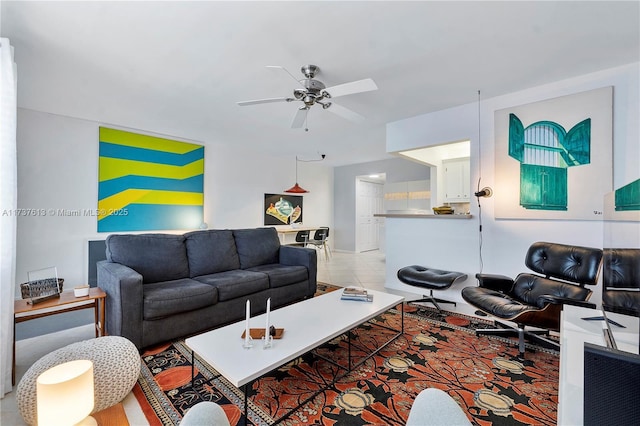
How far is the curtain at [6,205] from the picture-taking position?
172 cm

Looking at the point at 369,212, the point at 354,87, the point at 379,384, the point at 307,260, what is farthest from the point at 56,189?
the point at 369,212

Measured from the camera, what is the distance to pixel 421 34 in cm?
204

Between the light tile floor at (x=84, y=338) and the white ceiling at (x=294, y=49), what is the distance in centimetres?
248

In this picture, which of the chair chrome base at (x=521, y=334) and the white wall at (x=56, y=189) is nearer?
the chair chrome base at (x=521, y=334)

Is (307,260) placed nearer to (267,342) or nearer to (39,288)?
(267,342)

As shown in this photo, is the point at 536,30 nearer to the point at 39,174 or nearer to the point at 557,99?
the point at 557,99

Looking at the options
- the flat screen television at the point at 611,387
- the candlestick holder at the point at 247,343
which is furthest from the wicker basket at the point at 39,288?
the flat screen television at the point at 611,387

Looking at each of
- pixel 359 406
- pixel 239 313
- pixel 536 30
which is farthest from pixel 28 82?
pixel 536 30

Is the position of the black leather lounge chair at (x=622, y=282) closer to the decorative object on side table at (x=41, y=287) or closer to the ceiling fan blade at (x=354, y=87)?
the ceiling fan blade at (x=354, y=87)

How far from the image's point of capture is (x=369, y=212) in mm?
8172

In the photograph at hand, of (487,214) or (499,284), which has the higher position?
(487,214)

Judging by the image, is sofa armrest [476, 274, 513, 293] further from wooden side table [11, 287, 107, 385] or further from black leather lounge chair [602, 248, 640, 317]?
wooden side table [11, 287, 107, 385]

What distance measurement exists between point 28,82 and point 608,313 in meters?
5.01

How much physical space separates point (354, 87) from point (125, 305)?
2.52 meters
